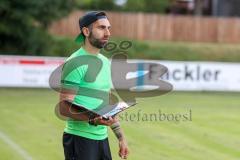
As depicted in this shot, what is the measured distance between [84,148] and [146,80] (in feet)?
59.1

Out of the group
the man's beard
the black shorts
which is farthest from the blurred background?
the man's beard

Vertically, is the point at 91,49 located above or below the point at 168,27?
above

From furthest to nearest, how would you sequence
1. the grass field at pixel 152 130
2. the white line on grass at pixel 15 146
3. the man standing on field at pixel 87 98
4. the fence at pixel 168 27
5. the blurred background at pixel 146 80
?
the fence at pixel 168 27 < the blurred background at pixel 146 80 < the grass field at pixel 152 130 < the white line on grass at pixel 15 146 < the man standing on field at pixel 87 98

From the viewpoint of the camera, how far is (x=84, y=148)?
19.8 ft

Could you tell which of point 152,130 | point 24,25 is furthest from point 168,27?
point 152,130

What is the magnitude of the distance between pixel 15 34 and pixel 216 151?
70.2 ft

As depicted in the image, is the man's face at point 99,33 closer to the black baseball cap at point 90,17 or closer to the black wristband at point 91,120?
the black baseball cap at point 90,17

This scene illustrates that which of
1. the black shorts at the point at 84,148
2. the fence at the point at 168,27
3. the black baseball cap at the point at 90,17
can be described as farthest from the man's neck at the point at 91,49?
the fence at the point at 168,27

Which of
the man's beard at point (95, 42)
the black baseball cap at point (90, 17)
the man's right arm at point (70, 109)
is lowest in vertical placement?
the man's right arm at point (70, 109)

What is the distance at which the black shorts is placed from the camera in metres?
6.03

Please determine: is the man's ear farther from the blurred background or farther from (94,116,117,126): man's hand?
the blurred background

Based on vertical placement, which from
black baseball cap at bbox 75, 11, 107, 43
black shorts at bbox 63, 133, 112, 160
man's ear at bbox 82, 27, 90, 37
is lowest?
black shorts at bbox 63, 133, 112, 160

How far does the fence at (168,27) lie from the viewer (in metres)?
44.0

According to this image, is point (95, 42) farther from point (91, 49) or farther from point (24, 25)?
point (24, 25)
